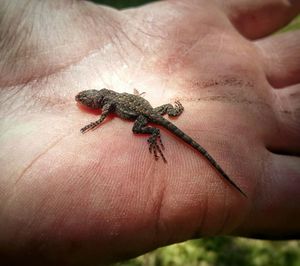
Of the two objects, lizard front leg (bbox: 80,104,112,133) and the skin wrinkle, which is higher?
the skin wrinkle

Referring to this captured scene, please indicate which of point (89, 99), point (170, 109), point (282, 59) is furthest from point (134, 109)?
point (282, 59)

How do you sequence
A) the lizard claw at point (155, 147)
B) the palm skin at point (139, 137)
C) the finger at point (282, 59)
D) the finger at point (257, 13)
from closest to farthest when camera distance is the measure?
the palm skin at point (139, 137)
the lizard claw at point (155, 147)
the finger at point (282, 59)
the finger at point (257, 13)

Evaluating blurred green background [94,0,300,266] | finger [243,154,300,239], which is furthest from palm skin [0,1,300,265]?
blurred green background [94,0,300,266]

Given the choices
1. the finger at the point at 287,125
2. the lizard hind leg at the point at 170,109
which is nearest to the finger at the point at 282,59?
the finger at the point at 287,125

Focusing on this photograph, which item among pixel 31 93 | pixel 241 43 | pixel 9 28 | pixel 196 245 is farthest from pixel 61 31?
pixel 196 245

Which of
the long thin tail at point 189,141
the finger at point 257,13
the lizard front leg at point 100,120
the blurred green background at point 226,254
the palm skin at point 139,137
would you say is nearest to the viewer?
the palm skin at point 139,137

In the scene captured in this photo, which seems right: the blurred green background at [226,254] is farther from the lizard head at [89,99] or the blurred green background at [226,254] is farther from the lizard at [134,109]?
the lizard head at [89,99]

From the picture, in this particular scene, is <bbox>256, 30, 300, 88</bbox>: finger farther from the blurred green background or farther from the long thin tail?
the blurred green background
